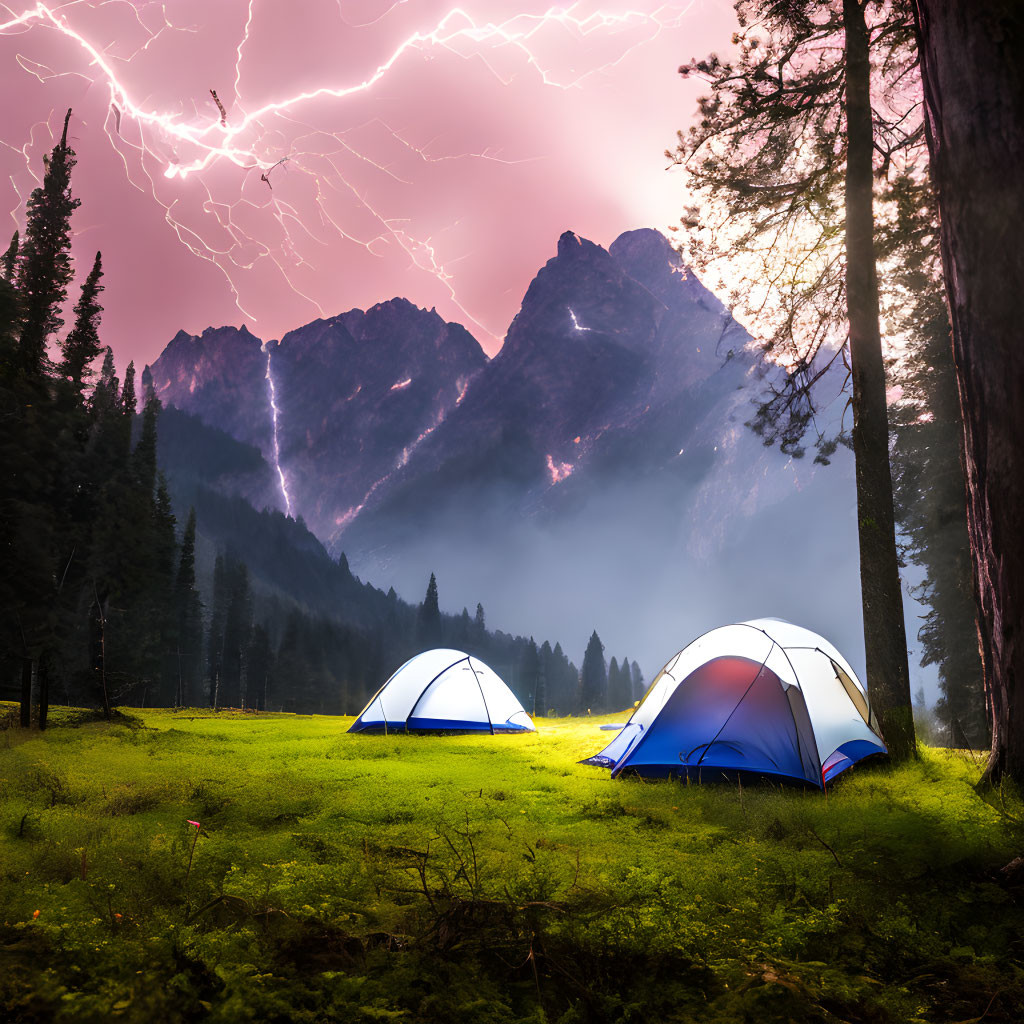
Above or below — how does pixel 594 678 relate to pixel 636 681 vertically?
above

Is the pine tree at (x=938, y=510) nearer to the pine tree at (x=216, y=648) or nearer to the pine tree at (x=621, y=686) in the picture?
the pine tree at (x=216, y=648)

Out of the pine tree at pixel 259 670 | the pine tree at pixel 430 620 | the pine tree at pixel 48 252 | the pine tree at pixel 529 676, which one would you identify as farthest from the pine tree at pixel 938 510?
the pine tree at pixel 529 676

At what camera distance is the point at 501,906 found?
280 cm

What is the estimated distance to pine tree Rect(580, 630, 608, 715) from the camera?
291ft

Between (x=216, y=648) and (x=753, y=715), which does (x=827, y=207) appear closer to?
(x=753, y=715)

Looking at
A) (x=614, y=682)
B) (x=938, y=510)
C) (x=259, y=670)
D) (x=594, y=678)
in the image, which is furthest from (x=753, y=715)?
(x=614, y=682)

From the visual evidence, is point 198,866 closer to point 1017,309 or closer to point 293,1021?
point 293,1021

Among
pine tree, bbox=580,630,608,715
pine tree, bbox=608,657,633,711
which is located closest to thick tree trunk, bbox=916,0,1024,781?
pine tree, bbox=580,630,608,715

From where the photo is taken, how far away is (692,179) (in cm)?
Answer: 1099

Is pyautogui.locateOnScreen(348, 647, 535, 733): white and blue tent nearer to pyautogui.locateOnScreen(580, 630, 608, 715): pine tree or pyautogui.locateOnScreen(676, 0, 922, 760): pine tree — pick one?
pyautogui.locateOnScreen(676, 0, 922, 760): pine tree

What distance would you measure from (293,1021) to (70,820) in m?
3.58

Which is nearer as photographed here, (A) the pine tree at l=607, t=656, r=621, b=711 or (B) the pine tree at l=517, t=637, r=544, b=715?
(B) the pine tree at l=517, t=637, r=544, b=715

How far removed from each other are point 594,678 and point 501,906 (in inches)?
3604

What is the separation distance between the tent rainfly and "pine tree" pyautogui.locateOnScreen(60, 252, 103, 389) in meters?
40.4
